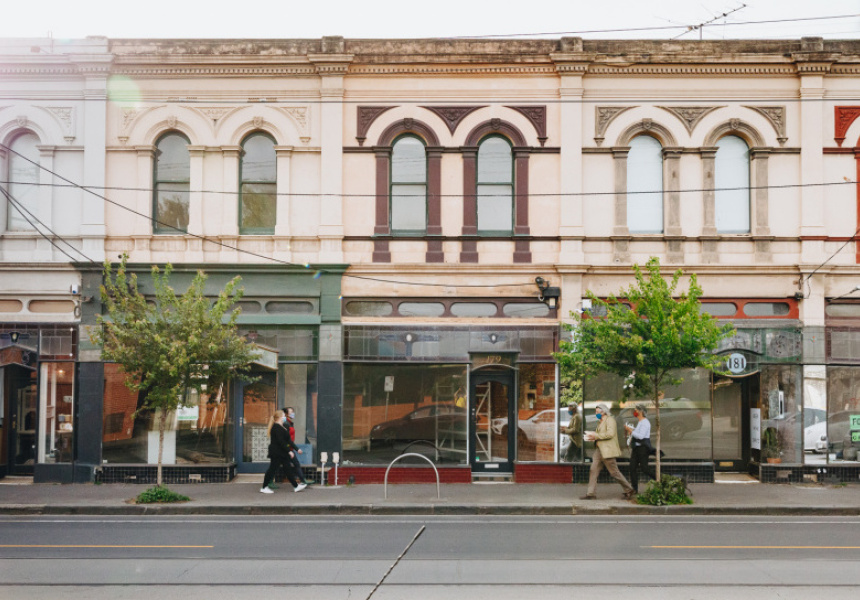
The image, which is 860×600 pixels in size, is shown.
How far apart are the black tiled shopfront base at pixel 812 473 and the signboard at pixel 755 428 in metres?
0.58

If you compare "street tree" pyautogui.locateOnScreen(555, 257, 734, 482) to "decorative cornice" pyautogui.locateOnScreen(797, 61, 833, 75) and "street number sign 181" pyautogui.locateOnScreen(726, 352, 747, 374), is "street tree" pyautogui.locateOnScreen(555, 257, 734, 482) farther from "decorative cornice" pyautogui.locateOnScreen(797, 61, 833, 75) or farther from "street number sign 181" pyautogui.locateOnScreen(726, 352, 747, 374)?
"decorative cornice" pyautogui.locateOnScreen(797, 61, 833, 75)

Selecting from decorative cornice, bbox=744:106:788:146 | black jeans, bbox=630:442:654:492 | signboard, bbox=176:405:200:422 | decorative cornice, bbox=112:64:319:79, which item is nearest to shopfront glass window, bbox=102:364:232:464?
signboard, bbox=176:405:200:422

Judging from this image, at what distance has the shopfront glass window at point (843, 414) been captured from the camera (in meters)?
17.6

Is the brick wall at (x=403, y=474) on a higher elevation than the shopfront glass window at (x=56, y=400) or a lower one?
lower

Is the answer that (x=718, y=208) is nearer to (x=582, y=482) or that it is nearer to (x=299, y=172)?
(x=582, y=482)

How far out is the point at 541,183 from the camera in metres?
18.2

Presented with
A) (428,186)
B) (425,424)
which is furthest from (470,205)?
(425,424)

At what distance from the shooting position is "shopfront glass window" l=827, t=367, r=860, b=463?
17625mm

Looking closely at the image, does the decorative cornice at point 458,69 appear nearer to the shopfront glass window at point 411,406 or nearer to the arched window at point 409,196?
the arched window at point 409,196

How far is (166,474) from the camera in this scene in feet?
57.6

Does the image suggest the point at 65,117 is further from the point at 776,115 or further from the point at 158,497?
the point at 776,115

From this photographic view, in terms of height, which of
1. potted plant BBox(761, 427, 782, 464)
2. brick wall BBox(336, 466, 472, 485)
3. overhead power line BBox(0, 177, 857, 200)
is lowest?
brick wall BBox(336, 466, 472, 485)

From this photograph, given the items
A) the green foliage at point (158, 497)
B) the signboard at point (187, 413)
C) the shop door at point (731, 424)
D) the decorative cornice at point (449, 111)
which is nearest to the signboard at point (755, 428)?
the shop door at point (731, 424)

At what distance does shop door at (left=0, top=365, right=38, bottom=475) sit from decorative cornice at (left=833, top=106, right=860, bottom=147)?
18581 millimetres
